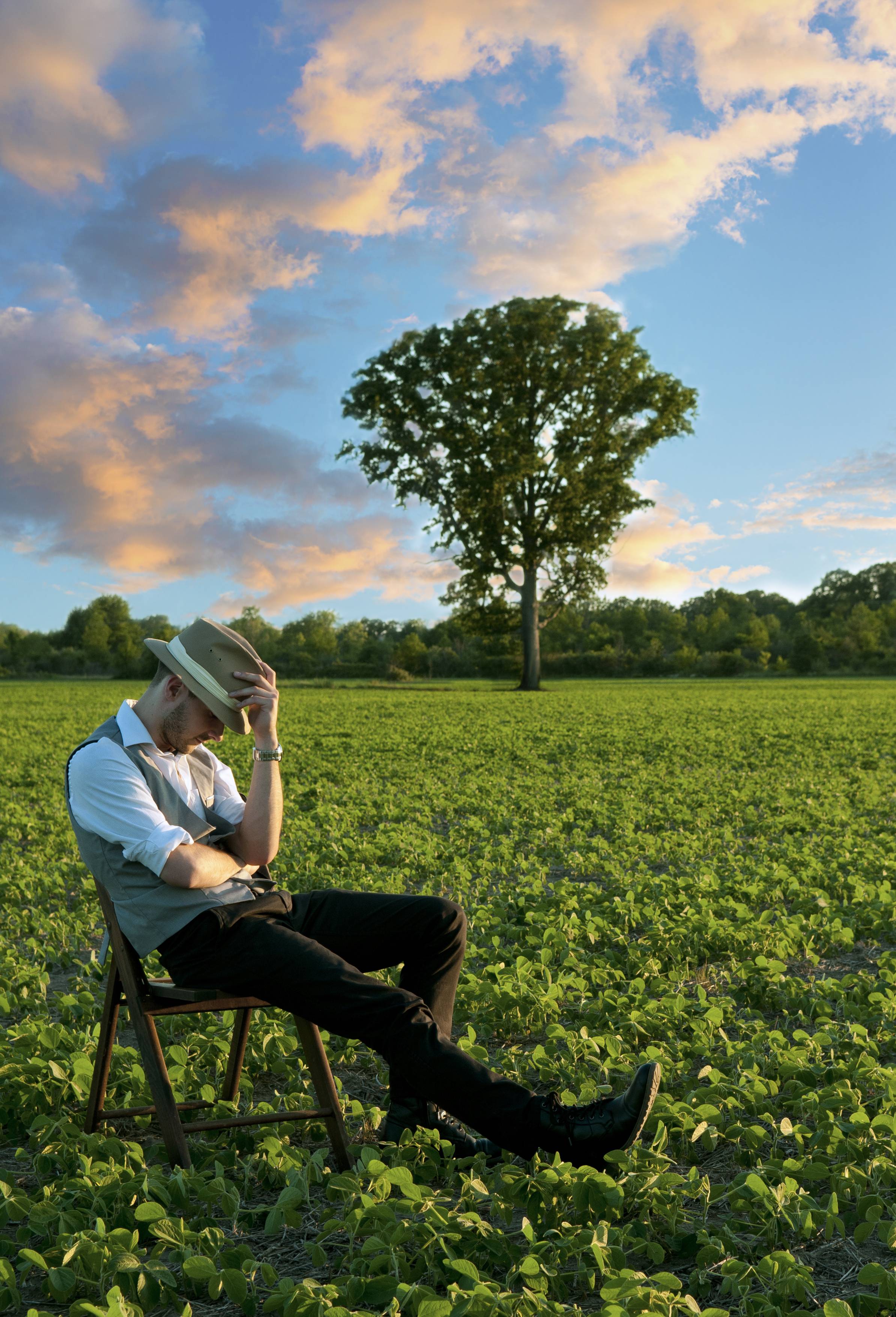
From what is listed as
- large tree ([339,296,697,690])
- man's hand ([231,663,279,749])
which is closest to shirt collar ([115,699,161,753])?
man's hand ([231,663,279,749])

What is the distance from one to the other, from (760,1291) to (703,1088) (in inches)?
43.4

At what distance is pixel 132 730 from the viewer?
3.67 meters

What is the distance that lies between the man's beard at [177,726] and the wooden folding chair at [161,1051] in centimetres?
60

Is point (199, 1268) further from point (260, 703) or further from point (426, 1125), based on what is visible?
point (260, 703)

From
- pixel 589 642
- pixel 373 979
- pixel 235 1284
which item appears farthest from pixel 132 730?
pixel 589 642

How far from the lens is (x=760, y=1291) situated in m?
2.90

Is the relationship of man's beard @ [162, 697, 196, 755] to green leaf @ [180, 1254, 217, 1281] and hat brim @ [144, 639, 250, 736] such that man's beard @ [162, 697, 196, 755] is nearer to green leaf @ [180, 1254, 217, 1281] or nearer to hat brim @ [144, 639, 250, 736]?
hat brim @ [144, 639, 250, 736]

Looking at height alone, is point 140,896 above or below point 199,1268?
above

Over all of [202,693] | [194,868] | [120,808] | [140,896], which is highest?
[202,693]

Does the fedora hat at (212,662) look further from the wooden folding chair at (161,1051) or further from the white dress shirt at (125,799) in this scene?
the wooden folding chair at (161,1051)

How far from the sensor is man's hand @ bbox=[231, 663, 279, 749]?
376 cm

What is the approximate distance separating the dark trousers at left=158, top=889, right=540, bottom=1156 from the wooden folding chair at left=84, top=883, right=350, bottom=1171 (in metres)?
0.07

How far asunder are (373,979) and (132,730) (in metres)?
1.31

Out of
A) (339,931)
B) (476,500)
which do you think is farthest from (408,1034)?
(476,500)
